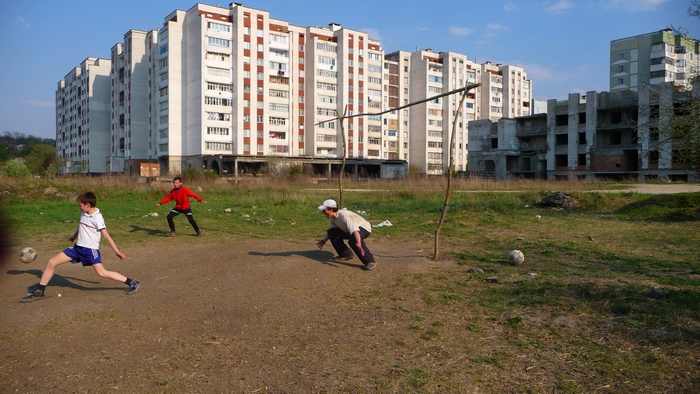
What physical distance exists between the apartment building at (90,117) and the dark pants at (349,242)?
88669 mm

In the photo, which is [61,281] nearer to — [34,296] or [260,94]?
[34,296]

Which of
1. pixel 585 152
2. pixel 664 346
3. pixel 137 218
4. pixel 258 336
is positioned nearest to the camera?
pixel 664 346

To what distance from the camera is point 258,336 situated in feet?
18.7

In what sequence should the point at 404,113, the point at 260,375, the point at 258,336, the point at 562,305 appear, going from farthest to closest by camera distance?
the point at 404,113 < the point at 562,305 < the point at 258,336 < the point at 260,375

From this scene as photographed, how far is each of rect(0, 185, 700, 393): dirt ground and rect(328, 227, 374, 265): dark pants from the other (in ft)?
0.74

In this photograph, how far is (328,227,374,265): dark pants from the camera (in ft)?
29.6

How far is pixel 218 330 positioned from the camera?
590 centimetres

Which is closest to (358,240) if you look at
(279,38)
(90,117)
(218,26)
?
(218,26)

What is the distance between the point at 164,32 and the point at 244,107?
15299mm

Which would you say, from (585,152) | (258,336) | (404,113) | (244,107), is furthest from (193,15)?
(258,336)

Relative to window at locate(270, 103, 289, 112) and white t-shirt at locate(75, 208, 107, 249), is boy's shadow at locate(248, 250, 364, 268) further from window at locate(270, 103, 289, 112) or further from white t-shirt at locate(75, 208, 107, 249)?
window at locate(270, 103, 289, 112)

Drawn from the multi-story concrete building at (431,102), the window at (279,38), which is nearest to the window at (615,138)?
the multi-story concrete building at (431,102)

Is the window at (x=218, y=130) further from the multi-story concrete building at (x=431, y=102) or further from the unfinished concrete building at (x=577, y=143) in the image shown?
the unfinished concrete building at (x=577, y=143)

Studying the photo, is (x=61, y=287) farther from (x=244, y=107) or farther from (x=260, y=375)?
(x=244, y=107)
